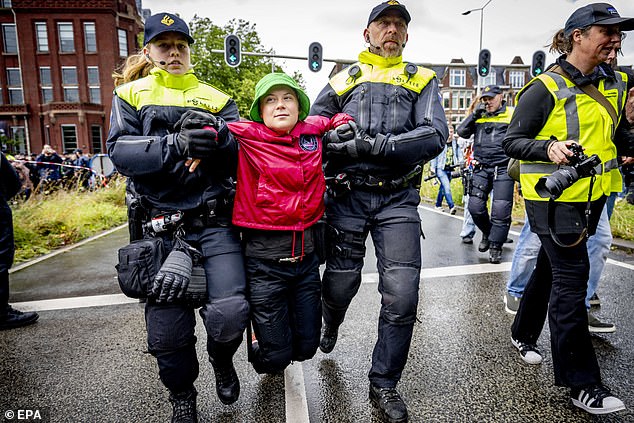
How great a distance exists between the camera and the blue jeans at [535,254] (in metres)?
3.08

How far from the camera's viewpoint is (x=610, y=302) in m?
3.91

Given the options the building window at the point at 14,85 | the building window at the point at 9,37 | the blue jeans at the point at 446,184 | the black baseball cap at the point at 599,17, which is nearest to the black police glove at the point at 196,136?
the black baseball cap at the point at 599,17

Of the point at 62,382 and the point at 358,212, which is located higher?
the point at 358,212

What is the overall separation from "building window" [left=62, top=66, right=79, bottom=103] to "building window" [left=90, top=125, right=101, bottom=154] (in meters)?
2.82

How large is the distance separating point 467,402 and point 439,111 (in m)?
1.73

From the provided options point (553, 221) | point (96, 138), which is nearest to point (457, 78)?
point (96, 138)

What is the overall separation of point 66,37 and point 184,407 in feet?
144

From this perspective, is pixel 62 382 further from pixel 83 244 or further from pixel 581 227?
pixel 83 244

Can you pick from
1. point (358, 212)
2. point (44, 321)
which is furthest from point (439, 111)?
point (44, 321)

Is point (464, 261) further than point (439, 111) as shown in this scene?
Yes

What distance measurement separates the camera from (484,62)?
1627 cm

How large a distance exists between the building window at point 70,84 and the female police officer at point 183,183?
135 ft

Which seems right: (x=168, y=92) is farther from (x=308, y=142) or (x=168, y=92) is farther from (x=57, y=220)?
(x=57, y=220)

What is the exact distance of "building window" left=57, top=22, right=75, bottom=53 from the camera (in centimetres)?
3684
